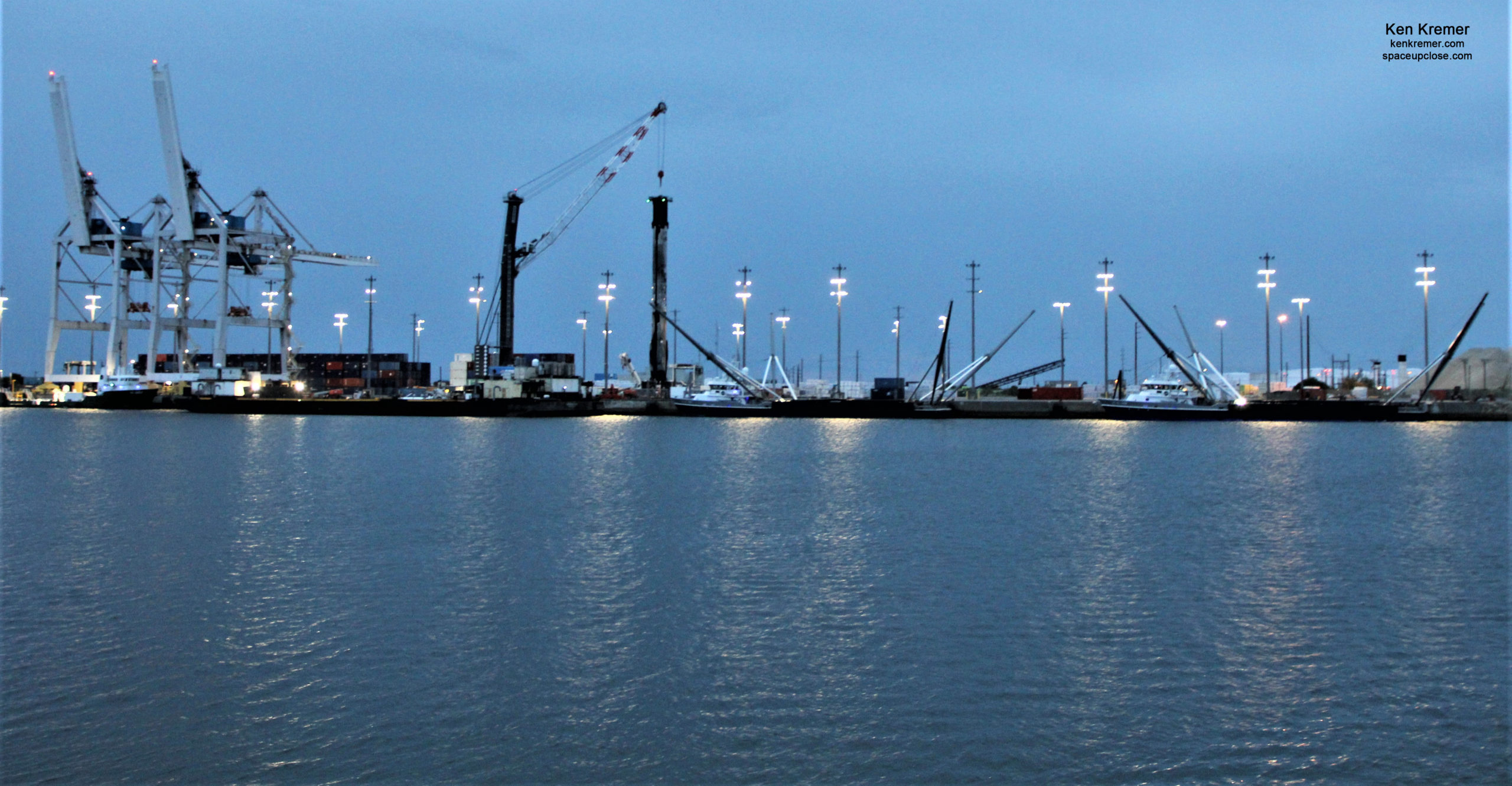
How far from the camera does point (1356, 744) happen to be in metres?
11.0

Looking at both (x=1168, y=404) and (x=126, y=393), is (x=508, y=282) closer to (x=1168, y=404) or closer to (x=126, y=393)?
(x=126, y=393)

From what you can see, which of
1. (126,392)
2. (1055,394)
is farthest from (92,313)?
(1055,394)

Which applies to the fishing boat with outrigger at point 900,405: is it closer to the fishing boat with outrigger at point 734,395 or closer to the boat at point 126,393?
the fishing boat with outrigger at point 734,395

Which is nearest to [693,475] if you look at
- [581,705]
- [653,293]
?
[581,705]

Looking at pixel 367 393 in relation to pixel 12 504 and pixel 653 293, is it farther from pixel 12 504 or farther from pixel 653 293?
pixel 12 504

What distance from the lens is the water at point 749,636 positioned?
1072 centimetres

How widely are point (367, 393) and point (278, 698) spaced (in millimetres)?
130599

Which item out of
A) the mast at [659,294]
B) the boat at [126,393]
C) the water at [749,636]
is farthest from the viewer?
the boat at [126,393]

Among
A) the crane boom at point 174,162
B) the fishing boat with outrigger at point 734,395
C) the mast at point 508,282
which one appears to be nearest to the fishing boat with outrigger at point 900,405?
the fishing boat with outrigger at point 734,395

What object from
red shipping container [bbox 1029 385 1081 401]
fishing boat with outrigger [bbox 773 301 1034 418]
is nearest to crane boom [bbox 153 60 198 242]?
fishing boat with outrigger [bbox 773 301 1034 418]

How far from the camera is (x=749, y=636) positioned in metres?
15.2

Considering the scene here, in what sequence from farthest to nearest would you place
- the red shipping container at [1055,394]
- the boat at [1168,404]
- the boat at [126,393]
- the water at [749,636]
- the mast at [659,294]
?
the boat at [126,393], the red shipping container at [1055,394], the mast at [659,294], the boat at [1168,404], the water at [749,636]

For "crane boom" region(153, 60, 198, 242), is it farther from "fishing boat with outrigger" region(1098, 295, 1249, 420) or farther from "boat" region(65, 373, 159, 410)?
"fishing boat with outrigger" region(1098, 295, 1249, 420)

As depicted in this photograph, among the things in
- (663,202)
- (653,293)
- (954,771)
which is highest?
(663,202)
